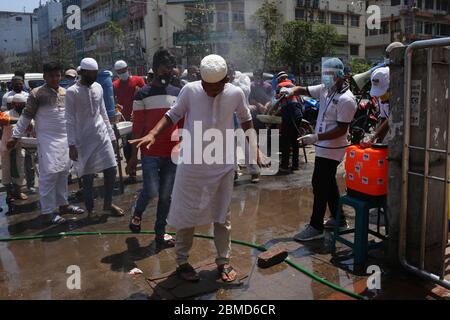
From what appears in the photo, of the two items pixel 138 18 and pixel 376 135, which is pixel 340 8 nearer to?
pixel 138 18

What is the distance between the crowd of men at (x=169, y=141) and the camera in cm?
344

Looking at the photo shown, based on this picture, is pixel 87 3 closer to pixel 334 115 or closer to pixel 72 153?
pixel 72 153

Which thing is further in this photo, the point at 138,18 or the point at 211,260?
the point at 138,18

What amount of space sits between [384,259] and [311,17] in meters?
44.5

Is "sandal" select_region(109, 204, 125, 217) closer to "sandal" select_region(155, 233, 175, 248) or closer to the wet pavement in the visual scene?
the wet pavement

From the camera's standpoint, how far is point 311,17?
4478cm

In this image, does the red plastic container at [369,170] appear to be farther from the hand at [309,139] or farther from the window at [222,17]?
the window at [222,17]

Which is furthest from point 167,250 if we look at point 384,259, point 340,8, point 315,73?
point 340,8

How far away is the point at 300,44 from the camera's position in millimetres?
33906

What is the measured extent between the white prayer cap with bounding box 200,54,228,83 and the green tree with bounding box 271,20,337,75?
31903mm

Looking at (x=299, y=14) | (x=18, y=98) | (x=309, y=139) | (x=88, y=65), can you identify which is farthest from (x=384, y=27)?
(x=309, y=139)

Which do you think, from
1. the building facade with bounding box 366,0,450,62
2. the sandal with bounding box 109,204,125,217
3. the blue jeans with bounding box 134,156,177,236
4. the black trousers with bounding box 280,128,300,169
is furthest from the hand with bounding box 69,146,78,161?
the building facade with bounding box 366,0,450,62

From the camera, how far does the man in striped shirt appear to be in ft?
14.2

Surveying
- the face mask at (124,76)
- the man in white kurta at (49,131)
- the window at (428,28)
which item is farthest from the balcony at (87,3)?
the man in white kurta at (49,131)
